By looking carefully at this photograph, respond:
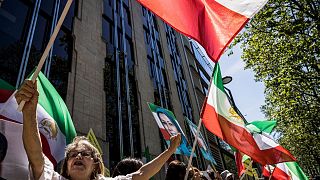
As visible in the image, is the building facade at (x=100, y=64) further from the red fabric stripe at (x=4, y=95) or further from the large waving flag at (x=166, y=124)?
the red fabric stripe at (x=4, y=95)

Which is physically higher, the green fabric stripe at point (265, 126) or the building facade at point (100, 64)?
the building facade at point (100, 64)

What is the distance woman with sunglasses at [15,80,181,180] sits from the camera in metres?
1.73

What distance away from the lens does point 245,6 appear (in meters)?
3.13

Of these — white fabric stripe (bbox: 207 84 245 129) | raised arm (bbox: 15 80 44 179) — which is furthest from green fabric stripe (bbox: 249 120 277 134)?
raised arm (bbox: 15 80 44 179)

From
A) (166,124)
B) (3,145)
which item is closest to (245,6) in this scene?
(3,145)

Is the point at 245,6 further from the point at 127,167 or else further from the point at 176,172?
the point at 127,167

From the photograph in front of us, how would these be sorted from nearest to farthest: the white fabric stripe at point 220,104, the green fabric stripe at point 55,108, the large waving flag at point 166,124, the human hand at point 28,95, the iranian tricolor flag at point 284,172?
the human hand at point 28,95 → the green fabric stripe at point 55,108 → the white fabric stripe at point 220,104 → the large waving flag at point 166,124 → the iranian tricolor flag at point 284,172

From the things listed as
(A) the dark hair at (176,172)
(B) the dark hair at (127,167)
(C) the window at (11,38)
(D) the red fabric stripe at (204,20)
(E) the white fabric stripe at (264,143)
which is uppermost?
(C) the window at (11,38)

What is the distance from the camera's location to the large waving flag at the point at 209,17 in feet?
9.73

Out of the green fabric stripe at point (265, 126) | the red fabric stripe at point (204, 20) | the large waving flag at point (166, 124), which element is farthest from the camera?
the green fabric stripe at point (265, 126)

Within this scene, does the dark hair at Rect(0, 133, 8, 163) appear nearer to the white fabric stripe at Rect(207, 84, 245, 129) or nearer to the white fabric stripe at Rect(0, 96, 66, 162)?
the white fabric stripe at Rect(0, 96, 66, 162)

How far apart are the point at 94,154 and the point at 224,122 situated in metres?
2.67

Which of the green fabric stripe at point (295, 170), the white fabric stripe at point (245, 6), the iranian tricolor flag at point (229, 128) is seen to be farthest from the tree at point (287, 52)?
the white fabric stripe at point (245, 6)

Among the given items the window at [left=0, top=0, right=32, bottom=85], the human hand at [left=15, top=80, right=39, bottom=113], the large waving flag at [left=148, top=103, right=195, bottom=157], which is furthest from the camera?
the large waving flag at [left=148, top=103, right=195, bottom=157]
